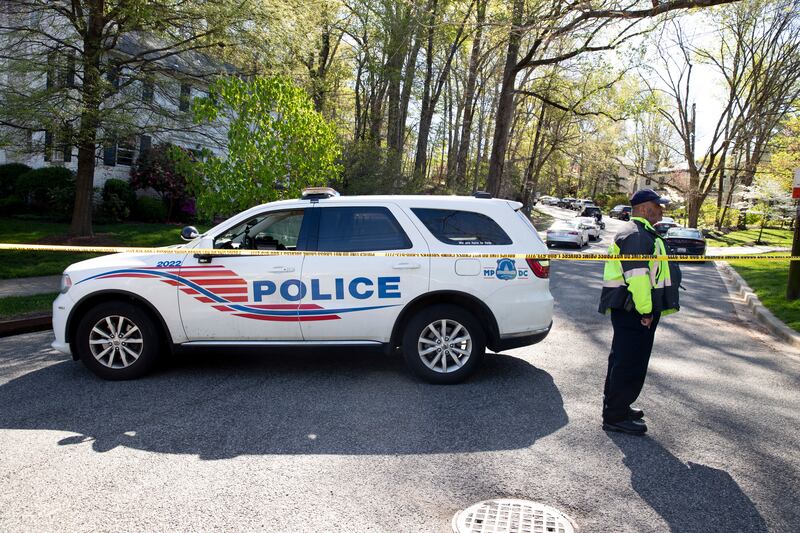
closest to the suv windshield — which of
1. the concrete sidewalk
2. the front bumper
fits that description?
the concrete sidewalk

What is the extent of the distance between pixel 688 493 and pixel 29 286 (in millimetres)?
11373

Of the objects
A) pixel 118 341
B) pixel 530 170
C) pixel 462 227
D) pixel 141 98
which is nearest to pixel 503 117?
pixel 141 98

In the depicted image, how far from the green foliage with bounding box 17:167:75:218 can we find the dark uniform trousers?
19855mm

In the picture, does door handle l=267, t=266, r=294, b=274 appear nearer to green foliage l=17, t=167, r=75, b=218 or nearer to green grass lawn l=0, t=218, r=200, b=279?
green grass lawn l=0, t=218, r=200, b=279

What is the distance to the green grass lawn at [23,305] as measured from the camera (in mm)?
9227

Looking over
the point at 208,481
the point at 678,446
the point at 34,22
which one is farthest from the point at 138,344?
the point at 34,22

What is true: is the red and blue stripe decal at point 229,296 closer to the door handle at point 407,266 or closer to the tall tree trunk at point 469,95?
the door handle at point 407,266

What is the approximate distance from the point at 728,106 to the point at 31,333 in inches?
1681

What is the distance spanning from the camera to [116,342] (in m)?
6.38

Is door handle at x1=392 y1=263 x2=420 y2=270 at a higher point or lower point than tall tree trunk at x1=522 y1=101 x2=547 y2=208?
lower

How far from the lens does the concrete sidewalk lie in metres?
11.0

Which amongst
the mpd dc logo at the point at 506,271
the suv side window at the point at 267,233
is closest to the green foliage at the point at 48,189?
the suv side window at the point at 267,233

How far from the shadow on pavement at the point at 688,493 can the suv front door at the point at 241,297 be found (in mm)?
3239

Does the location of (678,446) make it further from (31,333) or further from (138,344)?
(31,333)
